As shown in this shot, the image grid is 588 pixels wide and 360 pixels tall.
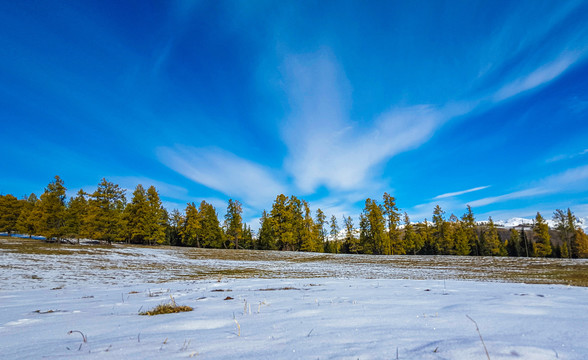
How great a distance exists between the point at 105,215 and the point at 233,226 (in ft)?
72.9

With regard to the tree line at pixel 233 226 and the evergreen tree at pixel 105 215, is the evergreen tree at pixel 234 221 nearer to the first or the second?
the tree line at pixel 233 226

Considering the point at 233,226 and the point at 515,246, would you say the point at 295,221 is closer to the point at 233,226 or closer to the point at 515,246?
the point at 233,226

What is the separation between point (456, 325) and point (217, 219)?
57.8 metres

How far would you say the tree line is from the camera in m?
37.0

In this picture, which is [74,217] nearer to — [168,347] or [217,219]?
[217,219]

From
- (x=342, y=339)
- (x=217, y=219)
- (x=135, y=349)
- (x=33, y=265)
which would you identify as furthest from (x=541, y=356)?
(x=217, y=219)

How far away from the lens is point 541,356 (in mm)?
1476

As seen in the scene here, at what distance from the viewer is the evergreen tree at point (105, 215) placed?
36.8 meters

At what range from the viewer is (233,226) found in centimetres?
5416

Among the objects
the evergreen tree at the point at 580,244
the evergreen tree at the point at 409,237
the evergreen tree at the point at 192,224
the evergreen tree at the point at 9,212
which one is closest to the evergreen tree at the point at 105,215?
the evergreen tree at the point at 192,224

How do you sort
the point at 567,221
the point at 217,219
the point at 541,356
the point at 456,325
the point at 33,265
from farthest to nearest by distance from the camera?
the point at 217,219
the point at 567,221
the point at 33,265
the point at 456,325
the point at 541,356

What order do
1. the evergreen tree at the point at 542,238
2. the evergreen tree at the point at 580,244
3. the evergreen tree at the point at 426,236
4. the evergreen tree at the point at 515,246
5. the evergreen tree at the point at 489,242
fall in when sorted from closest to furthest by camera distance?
the evergreen tree at the point at 542,238
the evergreen tree at the point at 489,242
the evergreen tree at the point at 580,244
the evergreen tree at the point at 426,236
the evergreen tree at the point at 515,246

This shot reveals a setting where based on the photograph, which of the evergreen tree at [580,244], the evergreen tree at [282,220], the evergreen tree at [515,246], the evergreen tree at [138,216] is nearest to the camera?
the evergreen tree at [138,216]

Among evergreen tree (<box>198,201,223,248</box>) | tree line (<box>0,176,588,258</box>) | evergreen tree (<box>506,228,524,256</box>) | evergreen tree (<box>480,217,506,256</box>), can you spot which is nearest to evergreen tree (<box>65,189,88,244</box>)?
tree line (<box>0,176,588,258</box>)
